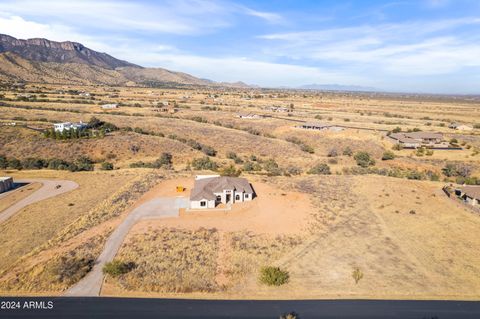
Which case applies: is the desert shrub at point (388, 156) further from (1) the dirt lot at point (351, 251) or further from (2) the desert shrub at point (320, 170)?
(1) the dirt lot at point (351, 251)

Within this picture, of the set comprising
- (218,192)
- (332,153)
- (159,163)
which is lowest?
(159,163)

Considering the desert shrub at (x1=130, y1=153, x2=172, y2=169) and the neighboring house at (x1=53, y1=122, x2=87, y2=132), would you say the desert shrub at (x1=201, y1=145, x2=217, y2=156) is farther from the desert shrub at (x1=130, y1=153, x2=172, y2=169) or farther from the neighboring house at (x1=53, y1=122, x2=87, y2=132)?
the neighboring house at (x1=53, y1=122, x2=87, y2=132)

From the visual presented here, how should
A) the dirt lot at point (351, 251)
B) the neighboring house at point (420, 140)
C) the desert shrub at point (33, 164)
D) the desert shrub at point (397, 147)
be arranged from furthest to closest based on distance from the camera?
the neighboring house at point (420, 140) → the desert shrub at point (397, 147) → the desert shrub at point (33, 164) → the dirt lot at point (351, 251)

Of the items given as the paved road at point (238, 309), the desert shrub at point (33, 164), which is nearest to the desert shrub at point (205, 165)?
the desert shrub at point (33, 164)

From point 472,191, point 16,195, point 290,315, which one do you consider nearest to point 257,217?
point 290,315

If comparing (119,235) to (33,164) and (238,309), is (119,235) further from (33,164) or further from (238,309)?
(33,164)

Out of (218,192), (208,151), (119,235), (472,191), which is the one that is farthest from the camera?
(208,151)
